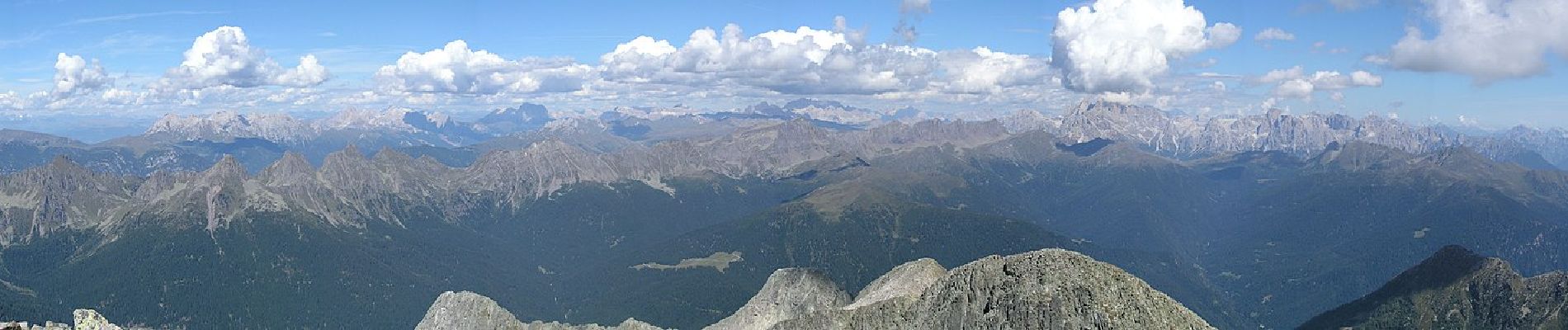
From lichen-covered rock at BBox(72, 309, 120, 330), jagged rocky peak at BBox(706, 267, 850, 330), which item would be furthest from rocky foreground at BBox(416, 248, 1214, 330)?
lichen-covered rock at BBox(72, 309, 120, 330)

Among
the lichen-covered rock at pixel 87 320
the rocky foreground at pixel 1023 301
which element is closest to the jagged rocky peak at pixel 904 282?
the rocky foreground at pixel 1023 301

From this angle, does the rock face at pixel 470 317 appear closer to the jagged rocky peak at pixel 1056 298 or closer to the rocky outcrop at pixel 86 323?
the jagged rocky peak at pixel 1056 298

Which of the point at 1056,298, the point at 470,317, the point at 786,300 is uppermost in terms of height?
the point at 1056,298

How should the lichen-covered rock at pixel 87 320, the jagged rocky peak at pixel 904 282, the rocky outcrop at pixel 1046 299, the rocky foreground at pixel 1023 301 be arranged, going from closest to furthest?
the lichen-covered rock at pixel 87 320 < the rocky outcrop at pixel 1046 299 < the rocky foreground at pixel 1023 301 < the jagged rocky peak at pixel 904 282

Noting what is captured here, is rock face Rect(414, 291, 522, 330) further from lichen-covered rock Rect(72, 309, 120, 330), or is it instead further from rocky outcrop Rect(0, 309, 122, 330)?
lichen-covered rock Rect(72, 309, 120, 330)

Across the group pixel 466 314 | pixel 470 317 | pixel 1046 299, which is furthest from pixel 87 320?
pixel 1046 299

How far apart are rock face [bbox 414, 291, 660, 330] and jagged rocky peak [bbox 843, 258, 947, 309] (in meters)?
41.2

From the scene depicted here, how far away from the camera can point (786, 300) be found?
18175 cm

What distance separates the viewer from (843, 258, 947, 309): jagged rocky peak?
151 metres

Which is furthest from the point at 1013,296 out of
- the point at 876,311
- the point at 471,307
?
the point at 471,307

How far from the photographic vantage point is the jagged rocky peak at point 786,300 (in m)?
179

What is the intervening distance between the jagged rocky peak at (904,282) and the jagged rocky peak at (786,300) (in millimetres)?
14873

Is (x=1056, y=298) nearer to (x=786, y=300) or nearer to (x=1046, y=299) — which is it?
(x=1046, y=299)

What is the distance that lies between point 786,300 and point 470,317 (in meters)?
59.9
